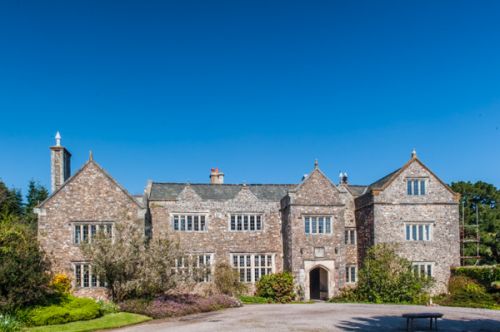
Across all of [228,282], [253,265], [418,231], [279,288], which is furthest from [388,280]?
[228,282]

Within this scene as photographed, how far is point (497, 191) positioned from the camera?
47.0 metres

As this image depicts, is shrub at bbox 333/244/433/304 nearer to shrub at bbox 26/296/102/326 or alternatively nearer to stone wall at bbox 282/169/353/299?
stone wall at bbox 282/169/353/299

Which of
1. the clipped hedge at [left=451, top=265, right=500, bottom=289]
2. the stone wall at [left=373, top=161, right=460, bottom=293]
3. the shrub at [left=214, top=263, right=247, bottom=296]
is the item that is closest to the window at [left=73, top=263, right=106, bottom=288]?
the shrub at [left=214, top=263, right=247, bottom=296]

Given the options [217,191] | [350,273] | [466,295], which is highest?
[217,191]

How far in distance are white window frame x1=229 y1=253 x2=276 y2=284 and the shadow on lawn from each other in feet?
41.9

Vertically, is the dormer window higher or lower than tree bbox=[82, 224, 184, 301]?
higher

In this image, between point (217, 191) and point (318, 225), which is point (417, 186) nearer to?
point (318, 225)

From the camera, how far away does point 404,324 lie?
2055 centimetres

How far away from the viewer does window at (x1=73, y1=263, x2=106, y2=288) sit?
2959 centimetres

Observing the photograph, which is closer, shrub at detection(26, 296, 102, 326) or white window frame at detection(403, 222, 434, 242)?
shrub at detection(26, 296, 102, 326)

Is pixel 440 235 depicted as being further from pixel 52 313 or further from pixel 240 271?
pixel 52 313

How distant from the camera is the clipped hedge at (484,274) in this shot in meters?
29.9

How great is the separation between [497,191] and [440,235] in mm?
17670

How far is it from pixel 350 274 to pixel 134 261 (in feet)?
56.7
